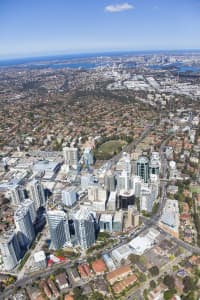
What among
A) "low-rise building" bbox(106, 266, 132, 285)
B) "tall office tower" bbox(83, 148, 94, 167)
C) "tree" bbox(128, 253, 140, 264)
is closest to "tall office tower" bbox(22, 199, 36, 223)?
"low-rise building" bbox(106, 266, 132, 285)

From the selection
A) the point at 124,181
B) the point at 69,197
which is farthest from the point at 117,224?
the point at 69,197

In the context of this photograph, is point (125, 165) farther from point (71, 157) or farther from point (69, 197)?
point (69, 197)

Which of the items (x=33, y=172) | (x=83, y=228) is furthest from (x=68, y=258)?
(x=33, y=172)

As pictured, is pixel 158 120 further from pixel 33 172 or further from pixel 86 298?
pixel 86 298

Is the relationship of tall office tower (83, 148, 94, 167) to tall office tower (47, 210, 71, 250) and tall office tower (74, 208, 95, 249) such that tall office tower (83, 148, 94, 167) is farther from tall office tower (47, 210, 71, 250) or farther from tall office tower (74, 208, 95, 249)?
tall office tower (47, 210, 71, 250)

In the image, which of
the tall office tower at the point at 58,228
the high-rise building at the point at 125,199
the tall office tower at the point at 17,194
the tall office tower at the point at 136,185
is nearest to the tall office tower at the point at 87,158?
the tall office tower at the point at 136,185
